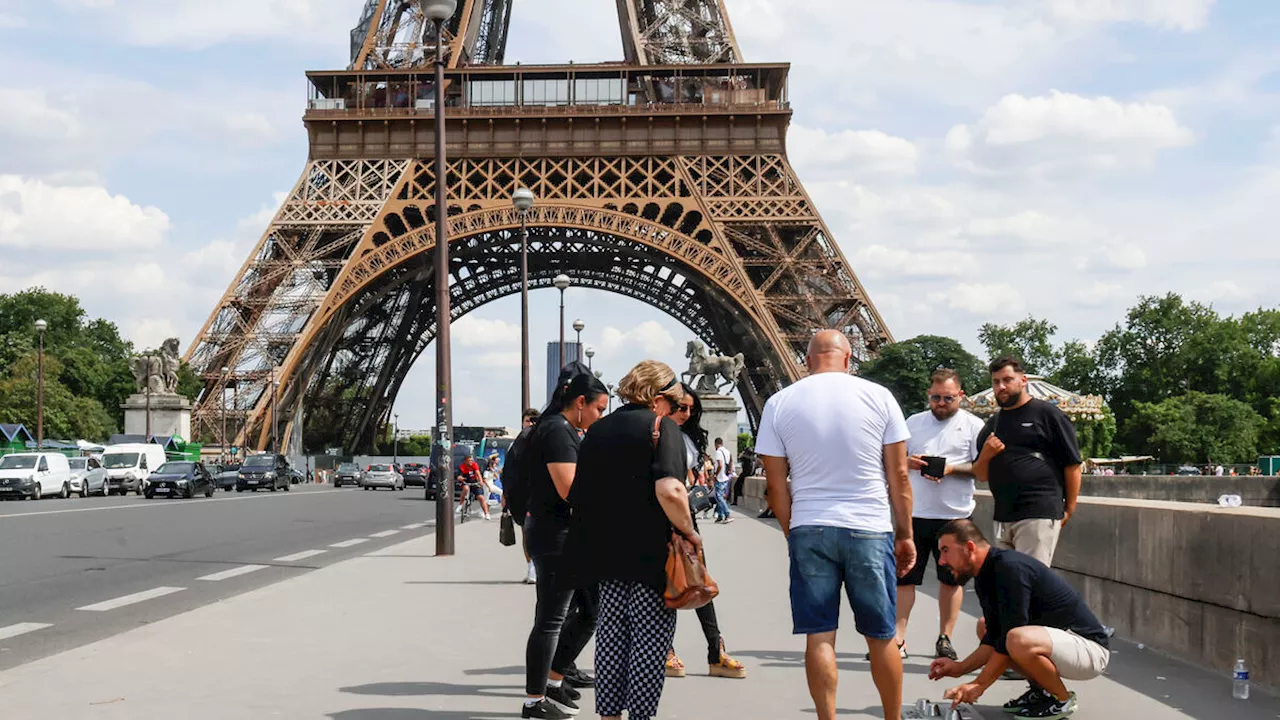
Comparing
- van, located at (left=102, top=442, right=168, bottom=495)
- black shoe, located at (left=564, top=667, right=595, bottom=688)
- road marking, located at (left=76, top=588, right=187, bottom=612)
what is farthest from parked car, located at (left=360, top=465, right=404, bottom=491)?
black shoe, located at (left=564, top=667, right=595, bottom=688)

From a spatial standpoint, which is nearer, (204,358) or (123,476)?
(123,476)

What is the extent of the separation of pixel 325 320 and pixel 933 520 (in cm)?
4091

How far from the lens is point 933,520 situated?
8461 millimetres

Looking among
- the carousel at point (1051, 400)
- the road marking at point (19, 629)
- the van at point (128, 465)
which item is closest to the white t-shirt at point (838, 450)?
the road marking at point (19, 629)

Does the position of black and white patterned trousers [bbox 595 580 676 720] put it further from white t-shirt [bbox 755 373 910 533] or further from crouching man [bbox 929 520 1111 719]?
crouching man [bbox 929 520 1111 719]

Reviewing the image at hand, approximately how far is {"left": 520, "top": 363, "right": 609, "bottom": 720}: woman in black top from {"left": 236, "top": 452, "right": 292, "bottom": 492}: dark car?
42864mm

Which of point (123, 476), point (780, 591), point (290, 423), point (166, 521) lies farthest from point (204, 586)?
point (290, 423)

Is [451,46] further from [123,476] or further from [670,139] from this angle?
[123,476]

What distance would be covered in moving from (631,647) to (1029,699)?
209 centimetres

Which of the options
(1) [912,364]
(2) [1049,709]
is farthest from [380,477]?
(2) [1049,709]

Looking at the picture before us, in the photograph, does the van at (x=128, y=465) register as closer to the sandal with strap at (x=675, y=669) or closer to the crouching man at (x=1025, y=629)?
the sandal with strap at (x=675, y=669)

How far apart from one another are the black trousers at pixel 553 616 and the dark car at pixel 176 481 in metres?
34.0

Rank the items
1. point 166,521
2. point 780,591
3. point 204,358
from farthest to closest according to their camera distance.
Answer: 1. point 204,358
2. point 166,521
3. point 780,591

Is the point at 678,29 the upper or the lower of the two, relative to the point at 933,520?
upper
